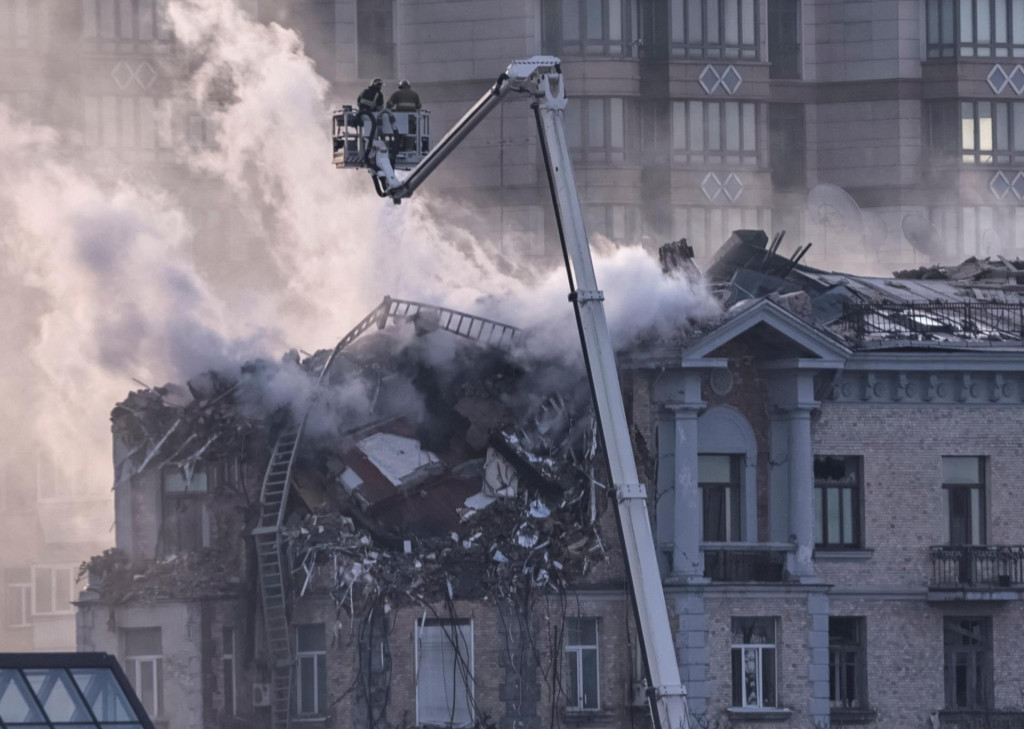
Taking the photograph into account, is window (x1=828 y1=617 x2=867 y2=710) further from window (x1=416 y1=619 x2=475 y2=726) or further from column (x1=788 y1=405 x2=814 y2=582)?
window (x1=416 y1=619 x2=475 y2=726)

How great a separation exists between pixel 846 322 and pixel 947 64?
153 feet

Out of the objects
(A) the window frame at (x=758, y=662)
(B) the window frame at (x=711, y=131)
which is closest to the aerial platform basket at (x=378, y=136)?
(A) the window frame at (x=758, y=662)

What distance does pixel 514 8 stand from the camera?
355 feet

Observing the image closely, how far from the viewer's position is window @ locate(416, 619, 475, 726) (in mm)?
63594

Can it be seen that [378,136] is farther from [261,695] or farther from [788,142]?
[788,142]

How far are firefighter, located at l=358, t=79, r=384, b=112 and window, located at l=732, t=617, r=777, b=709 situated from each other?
13865 mm

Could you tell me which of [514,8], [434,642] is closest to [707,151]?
[514,8]

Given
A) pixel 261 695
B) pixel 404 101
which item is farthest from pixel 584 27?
pixel 404 101

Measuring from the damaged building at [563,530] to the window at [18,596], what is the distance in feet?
107

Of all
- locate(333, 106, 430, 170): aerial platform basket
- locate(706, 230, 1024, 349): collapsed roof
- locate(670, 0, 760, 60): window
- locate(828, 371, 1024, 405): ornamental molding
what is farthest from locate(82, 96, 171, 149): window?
locate(333, 106, 430, 170): aerial platform basket

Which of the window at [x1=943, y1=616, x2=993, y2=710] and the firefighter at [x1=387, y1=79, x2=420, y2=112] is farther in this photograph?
the window at [x1=943, y1=616, x2=993, y2=710]

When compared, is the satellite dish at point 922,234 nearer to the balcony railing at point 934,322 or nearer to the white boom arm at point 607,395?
the balcony railing at point 934,322

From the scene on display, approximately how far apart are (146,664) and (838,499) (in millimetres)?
15152

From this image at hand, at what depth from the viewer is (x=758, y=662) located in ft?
215
